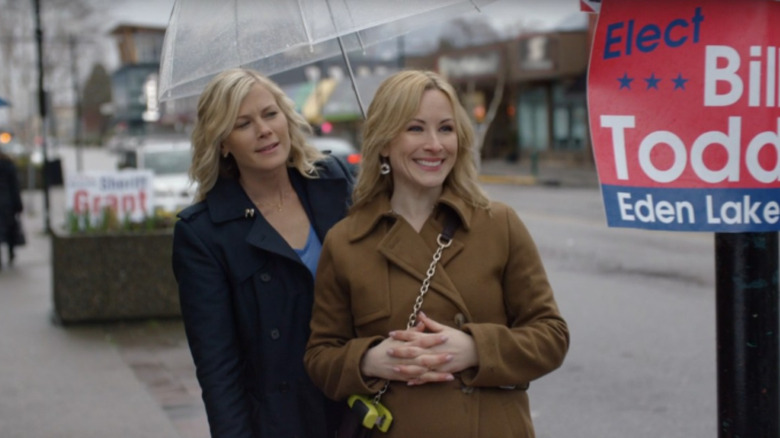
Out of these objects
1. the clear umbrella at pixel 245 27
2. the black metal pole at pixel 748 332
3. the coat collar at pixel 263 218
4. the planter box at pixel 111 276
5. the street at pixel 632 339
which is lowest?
the street at pixel 632 339

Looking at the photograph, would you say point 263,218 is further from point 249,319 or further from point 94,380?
point 94,380

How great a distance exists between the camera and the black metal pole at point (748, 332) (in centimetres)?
272

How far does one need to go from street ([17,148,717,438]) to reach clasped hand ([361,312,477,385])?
348 centimetres

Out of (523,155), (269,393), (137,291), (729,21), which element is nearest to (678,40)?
(729,21)

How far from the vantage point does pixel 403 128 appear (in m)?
2.58

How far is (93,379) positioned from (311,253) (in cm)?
436

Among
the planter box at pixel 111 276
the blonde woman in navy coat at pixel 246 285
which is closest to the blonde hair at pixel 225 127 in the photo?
the blonde woman in navy coat at pixel 246 285

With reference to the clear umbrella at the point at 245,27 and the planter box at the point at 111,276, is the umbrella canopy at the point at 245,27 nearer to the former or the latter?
the clear umbrella at the point at 245,27

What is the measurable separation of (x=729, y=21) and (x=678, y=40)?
128 mm

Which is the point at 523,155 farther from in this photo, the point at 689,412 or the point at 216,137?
the point at 216,137

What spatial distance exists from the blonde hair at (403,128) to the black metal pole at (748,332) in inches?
27.2

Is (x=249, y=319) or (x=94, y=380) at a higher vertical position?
(x=249, y=319)

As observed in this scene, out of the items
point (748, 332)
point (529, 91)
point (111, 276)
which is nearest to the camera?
point (748, 332)

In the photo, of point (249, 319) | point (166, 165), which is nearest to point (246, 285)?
point (249, 319)
